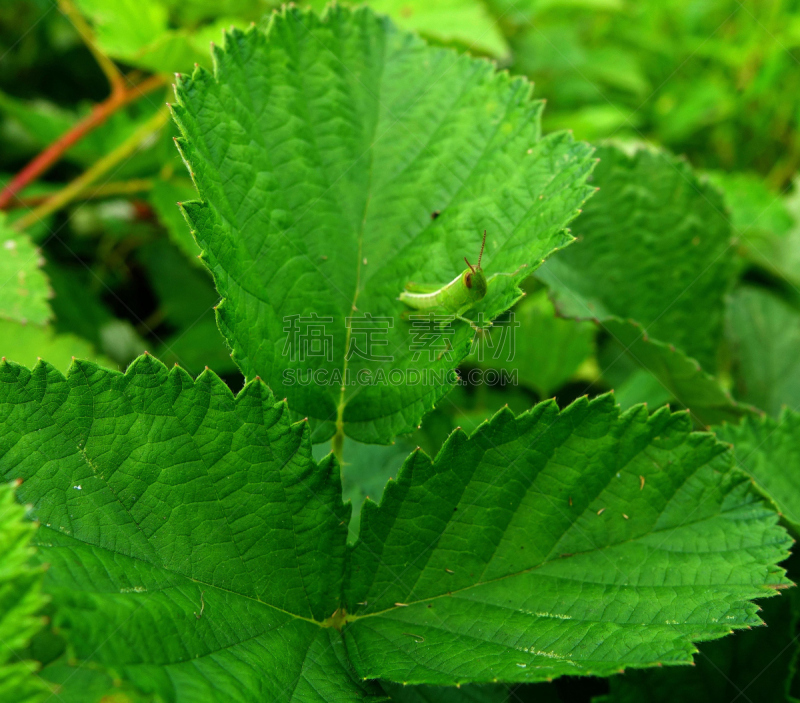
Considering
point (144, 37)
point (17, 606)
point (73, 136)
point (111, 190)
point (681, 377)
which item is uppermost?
point (144, 37)

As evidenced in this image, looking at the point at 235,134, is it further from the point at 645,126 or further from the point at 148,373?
the point at 645,126

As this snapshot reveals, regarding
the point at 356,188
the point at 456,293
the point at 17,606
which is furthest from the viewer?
the point at 356,188

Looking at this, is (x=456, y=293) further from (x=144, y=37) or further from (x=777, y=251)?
(x=777, y=251)

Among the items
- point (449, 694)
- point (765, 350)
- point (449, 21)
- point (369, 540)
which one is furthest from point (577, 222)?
point (449, 694)

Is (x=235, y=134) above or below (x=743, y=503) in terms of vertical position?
above

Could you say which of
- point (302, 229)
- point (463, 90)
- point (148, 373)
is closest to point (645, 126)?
point (463, 90)

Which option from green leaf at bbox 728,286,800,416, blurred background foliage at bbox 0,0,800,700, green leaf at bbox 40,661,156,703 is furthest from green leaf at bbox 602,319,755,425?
green leaf at bbox 40,661,156,703

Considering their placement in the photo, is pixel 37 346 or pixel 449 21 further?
pixel 449 21
